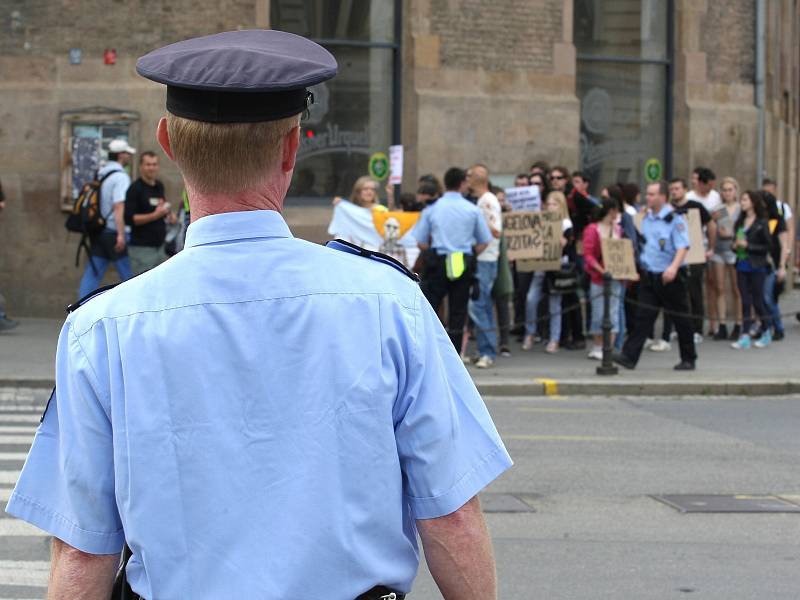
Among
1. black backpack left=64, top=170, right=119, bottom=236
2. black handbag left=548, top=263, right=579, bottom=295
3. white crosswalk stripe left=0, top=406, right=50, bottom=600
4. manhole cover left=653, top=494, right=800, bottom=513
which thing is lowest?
manhole cover left=653, top=494, right=800, bottom=513

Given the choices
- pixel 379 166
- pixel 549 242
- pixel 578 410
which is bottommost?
pixel 578 410

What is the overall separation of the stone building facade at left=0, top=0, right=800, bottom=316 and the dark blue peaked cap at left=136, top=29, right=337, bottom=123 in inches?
633

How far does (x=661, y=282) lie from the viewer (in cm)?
1455

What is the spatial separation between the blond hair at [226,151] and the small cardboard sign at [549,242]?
539 inches

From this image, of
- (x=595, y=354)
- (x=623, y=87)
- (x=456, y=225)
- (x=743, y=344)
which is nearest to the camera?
(x=456, y=225)

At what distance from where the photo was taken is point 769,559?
667 centimetres

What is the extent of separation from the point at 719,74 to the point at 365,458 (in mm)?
20855

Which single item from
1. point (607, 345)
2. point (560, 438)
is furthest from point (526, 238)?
point (560, 438)

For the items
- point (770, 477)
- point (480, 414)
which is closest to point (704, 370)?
point (770, 477)

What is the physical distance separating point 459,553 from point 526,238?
540 inches

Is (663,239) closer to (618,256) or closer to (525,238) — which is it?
(618,256)

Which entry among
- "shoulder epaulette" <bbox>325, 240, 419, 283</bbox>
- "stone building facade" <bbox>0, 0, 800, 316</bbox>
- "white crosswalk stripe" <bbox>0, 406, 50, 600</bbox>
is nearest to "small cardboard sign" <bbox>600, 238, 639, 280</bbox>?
"stone building facade" <bbox>0, 0, 800, 316</bbox>

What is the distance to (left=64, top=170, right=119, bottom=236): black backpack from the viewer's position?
1562 centimetres

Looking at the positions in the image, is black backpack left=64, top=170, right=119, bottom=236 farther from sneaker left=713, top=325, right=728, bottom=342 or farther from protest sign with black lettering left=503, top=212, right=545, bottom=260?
sneaker left=713, top=325, right=728, bottom=342
